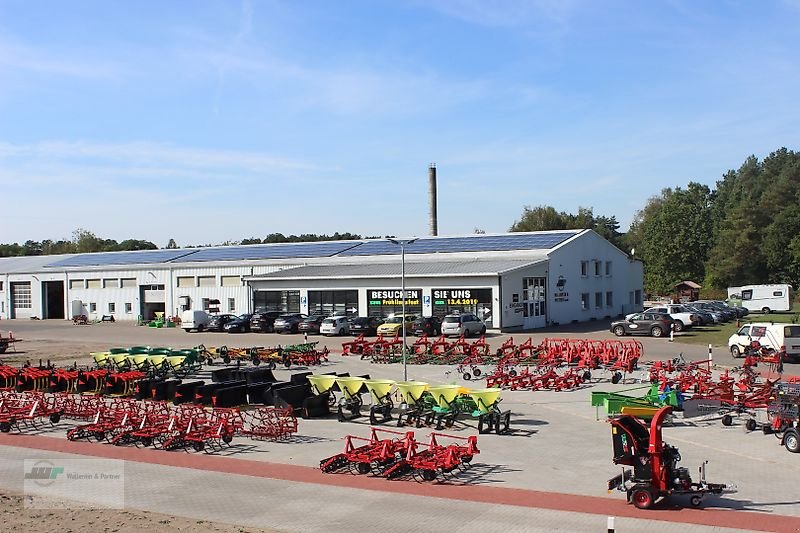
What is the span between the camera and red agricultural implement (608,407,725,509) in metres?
A: 13.0

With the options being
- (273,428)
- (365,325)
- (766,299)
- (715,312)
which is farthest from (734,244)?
(273,428)

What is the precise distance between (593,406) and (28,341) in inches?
1703

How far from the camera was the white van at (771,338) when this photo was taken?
110 ft

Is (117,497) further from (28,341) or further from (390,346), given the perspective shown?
(28,341)

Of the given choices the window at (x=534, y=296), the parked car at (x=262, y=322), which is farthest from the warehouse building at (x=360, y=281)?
the parked car at (x=262, y=322)

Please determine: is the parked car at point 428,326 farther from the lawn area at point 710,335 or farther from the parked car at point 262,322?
the lawn area at point 710,335

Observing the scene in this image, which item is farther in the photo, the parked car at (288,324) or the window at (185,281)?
the window at (185,281)

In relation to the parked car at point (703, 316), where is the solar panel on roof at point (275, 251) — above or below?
above

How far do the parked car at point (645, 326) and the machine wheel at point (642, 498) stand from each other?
3504cm

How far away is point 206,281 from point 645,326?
39.0m

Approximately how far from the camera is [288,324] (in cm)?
5425

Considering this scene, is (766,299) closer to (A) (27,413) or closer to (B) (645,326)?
(B) (645,326)

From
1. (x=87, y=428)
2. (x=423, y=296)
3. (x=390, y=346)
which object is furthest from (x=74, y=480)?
(x=423, y=296)

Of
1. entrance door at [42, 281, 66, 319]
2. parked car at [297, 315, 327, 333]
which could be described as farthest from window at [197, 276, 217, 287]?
entrance door at [42, 281, 66, 319]
